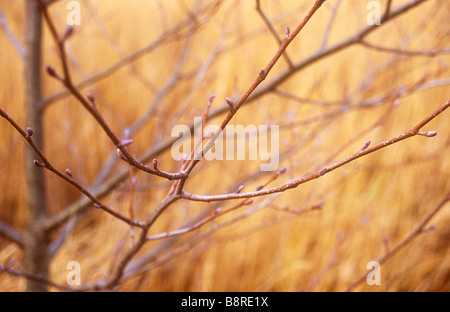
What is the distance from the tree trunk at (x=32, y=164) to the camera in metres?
0.83

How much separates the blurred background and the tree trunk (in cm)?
18

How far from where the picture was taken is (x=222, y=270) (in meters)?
1.42

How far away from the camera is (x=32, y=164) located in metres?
0.89

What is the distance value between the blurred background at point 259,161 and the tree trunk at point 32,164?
180 millimetres

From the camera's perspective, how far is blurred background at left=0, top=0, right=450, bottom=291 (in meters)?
1.32

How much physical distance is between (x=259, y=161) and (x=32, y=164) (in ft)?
2.90

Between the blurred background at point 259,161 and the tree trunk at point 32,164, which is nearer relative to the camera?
the tree trunk at point 32,164

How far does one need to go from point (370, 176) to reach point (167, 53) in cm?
101

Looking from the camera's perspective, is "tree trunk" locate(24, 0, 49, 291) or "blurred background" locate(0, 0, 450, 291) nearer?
"tree trunk" locate(24, 0, 49, 291)

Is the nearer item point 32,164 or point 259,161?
point 32,164

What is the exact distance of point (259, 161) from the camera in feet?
5.28

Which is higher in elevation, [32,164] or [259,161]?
[259,161]
